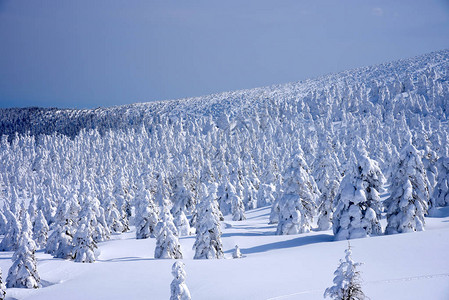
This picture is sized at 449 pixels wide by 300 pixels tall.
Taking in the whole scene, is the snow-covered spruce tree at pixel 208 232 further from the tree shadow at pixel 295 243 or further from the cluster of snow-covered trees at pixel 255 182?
the tree shadow at pixel 295 243

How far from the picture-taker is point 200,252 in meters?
31.5

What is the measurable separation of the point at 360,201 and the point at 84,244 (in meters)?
25.3

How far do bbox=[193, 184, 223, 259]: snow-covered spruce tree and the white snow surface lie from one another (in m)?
3.83

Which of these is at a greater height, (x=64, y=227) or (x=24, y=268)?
(x=64, y=227)

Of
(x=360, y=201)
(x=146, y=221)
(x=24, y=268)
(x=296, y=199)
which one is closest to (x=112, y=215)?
(x=146, y=221)

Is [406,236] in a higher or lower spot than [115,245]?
higher

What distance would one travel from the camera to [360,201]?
28250 millimetres

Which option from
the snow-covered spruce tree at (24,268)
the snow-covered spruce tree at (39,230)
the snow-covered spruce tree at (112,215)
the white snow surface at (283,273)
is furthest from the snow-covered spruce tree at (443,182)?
the snow-covered spruce tree at (39,230)

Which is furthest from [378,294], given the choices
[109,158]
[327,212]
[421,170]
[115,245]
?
[109,158]

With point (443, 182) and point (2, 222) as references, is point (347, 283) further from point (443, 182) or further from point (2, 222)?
point (2, 222)

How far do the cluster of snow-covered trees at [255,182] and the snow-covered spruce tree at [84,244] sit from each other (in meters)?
0.10

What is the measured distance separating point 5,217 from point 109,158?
7973cm

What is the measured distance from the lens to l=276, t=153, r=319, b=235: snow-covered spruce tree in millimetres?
35781

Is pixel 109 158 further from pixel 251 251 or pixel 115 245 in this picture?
pixel 251 251
